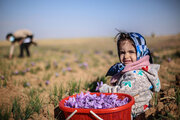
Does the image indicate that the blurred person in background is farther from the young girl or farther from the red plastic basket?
the red plastic basket

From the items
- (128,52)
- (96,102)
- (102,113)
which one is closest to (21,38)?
(128,52)

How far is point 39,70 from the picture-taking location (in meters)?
6.03

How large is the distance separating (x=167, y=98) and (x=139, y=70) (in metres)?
0.68

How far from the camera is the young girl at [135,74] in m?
2.07

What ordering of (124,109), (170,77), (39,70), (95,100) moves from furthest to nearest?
(39,70) < (170,77) < (95,100) < (124,109)

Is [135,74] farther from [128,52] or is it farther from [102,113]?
[102,113]

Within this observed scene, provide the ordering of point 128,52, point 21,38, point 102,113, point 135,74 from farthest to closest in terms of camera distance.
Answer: point 21,38 < point 128,52 < point 135,74 < point 102,113

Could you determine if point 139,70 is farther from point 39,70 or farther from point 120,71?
point 39,70

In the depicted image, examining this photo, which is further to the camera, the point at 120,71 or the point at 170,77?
the point at 170,77

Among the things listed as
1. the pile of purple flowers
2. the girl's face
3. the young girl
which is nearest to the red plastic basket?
Result: the pile of purple flowers

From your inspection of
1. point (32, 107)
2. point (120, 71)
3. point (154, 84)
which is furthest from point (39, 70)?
point (154, 84)

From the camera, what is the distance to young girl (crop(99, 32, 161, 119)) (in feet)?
6.78

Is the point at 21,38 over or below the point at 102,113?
over

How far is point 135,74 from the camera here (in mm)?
2105
